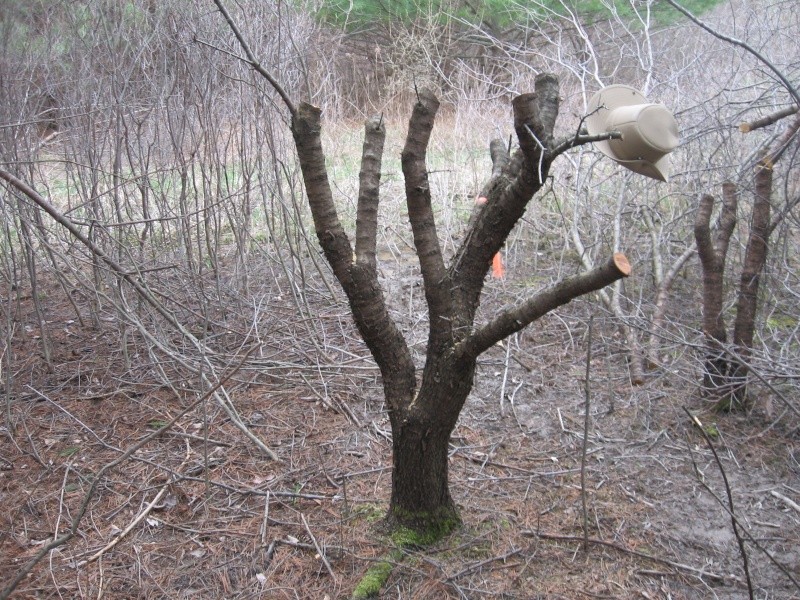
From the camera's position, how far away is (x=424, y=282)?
8.16 feet

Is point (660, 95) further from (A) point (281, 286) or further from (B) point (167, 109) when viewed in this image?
(B) point (167, 109)

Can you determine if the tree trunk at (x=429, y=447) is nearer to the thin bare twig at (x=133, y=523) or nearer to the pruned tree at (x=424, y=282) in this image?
the pruned tree at (x=424, y=282)

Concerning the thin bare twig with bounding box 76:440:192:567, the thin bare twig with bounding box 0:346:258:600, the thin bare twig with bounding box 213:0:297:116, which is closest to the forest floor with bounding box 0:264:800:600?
the thin bare twig with bounding box 76:440:192:567

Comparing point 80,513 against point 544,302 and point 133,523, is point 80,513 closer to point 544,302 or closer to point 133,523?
point 544,302

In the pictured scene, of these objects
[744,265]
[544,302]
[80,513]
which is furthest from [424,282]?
[744,265]

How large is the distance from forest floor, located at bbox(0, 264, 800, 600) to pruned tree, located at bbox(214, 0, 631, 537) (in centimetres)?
Answer: 41

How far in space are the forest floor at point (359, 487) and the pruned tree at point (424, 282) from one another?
0.41 metres

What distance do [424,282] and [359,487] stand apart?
1.28 meters

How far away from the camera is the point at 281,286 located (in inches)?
224

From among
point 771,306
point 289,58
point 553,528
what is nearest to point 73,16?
point 289,58

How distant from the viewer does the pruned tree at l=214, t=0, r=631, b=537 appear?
226cm

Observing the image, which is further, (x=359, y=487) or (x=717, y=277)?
(x=717, y=277)

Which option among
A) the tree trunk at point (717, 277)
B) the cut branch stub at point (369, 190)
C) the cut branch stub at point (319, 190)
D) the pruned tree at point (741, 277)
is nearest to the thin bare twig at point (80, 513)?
the cut branch stub at point (319, 190)

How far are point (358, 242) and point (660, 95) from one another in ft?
14.5
